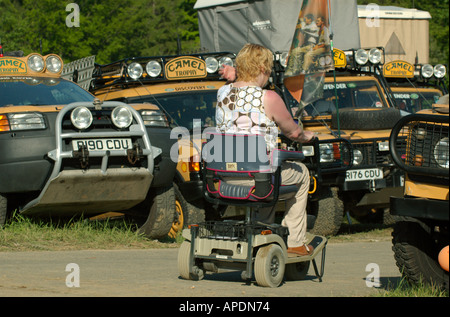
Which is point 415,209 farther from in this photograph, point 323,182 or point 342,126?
point 342,126

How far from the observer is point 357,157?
467 inches

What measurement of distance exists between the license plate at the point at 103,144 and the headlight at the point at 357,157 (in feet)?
13.0

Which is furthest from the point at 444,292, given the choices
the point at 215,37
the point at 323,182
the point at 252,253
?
the point at 215,37

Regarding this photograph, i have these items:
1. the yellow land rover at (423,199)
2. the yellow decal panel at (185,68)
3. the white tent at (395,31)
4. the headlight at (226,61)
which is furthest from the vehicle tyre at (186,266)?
the white tent at (395,31)

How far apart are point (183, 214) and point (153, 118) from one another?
5.04 ft

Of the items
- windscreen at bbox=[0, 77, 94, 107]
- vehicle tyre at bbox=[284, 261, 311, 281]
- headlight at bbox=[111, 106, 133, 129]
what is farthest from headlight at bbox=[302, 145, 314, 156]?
vehicle tyre at bbox=[284, 261, 311, 281]

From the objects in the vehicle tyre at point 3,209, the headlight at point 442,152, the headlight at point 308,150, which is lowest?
the vehicle tyre at point 3,209

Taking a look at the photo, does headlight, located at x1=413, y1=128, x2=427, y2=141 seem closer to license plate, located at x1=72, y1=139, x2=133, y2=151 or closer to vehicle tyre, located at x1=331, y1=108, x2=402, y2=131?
license plate, located at x1=72, y1=139, x2=133, y2=151

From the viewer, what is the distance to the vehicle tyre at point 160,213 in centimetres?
976

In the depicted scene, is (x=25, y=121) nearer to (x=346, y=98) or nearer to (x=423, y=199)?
(x=423, y=199)

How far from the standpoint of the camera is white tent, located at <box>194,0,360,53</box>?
16.2m

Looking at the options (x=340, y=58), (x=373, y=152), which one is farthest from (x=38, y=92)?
(x=340, y=58)

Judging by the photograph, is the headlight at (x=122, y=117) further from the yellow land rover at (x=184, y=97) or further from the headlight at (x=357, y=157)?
the headlight at (x=357, y=157)
